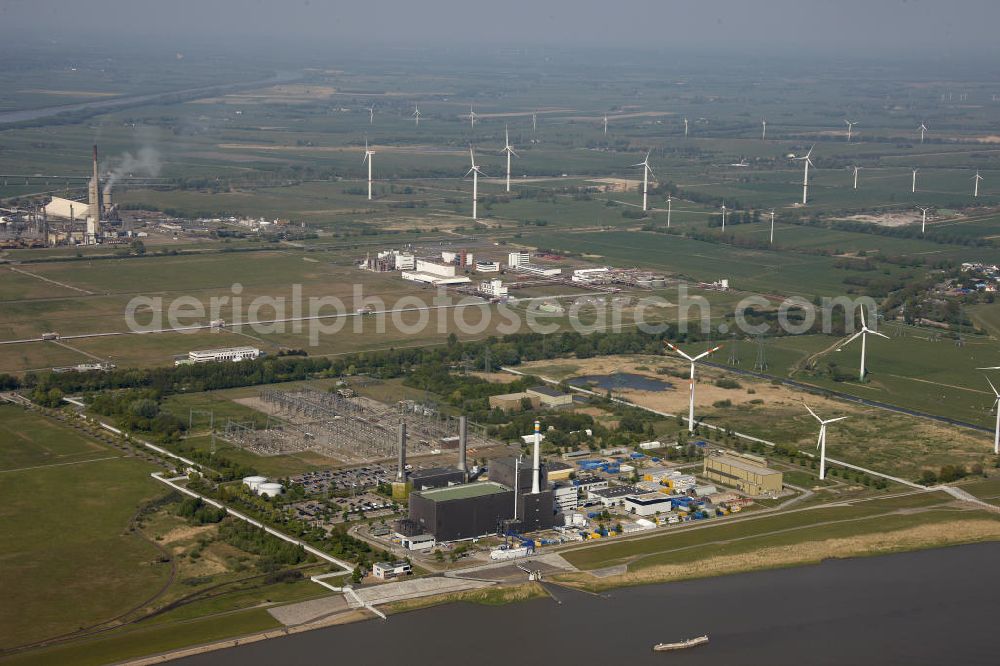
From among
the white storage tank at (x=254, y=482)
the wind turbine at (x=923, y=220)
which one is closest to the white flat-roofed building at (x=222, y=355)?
the white storage tank at (x=254, y=482)

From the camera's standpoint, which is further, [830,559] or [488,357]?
[488,357]

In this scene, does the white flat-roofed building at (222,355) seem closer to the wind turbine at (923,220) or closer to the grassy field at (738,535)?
the grassy field at (738,535)

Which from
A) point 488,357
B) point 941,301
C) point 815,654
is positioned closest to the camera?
point 815,654

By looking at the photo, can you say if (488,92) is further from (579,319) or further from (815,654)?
(815,654)

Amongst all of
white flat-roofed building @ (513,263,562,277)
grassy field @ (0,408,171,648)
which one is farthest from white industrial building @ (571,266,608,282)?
grassy field @ (0,408,171,648)

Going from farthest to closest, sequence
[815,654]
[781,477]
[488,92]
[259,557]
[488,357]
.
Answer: [488,92] < [488,357] < [781,477] < [259,557] < [815,654]

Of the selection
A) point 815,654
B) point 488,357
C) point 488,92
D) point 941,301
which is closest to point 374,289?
point 488,357

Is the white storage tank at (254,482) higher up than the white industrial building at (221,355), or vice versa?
the white storage tank at (254,482)
